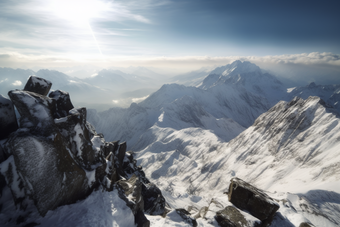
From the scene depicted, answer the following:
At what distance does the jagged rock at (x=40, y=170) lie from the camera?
13.5 m

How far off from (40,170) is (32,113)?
595 cm

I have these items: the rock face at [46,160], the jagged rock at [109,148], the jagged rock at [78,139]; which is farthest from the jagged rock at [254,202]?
the jagged rock at [109,148]

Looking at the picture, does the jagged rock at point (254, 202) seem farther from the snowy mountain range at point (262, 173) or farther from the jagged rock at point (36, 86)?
the jagged rock at point (36, 86)

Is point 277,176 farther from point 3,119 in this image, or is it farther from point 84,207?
point 3,119

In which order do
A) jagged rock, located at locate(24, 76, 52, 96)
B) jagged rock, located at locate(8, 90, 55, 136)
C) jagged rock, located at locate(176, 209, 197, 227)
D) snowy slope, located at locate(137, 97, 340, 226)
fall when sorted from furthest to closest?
snowy slope, located at locate(137, 97, 340, 226)
jagged rock, located at locate(24, 76, 52, 96)
jagged rock, located at locate(176, 209, 197, 227)
jagged rock, located at locate(8, 90, 55, 136)

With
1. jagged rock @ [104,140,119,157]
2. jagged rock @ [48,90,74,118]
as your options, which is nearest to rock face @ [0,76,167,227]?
jagged rock @ [48,90,74,118]

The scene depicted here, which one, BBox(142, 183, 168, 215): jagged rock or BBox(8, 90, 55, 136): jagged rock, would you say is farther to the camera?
BBox(142, 183, 168, 215): jagged rock

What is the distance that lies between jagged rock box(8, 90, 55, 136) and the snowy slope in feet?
150

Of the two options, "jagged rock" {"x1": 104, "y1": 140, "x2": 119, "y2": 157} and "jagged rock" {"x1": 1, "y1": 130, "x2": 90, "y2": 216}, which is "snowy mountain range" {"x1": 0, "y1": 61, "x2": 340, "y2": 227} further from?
"jagged rock" {"x1": 104, "y1": 140, "x2": 119, "y2": 157}

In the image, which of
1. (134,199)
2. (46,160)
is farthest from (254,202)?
(46,160)

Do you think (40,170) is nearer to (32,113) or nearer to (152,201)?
(32,113)

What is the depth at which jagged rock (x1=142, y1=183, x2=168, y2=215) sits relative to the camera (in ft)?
98.7

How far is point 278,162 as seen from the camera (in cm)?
9375

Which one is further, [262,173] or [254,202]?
[262,173]
